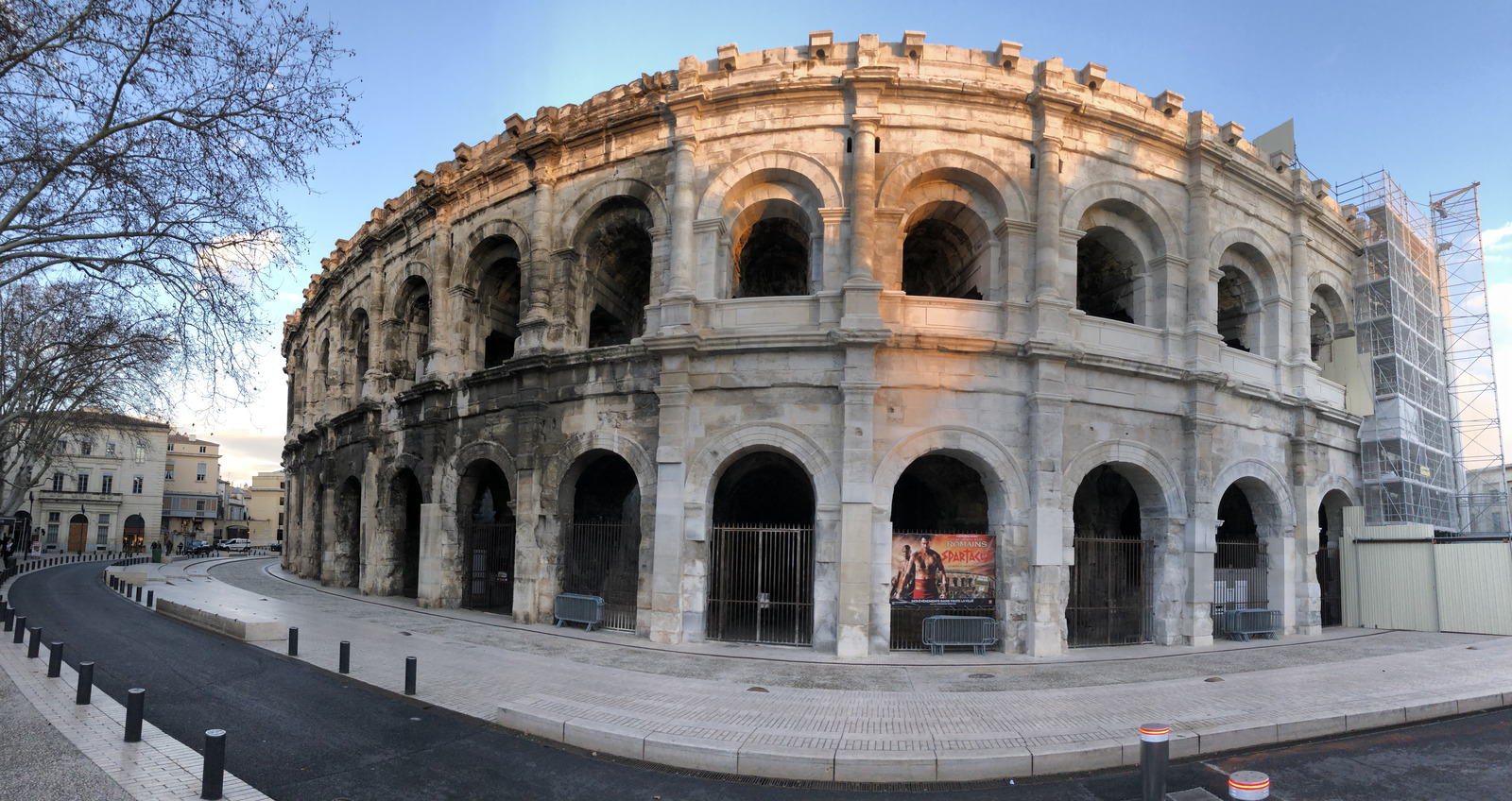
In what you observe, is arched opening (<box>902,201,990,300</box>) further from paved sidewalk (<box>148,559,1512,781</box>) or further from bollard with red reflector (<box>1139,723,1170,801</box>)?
bollard with red reflector (<box>1139,723,1170,801</box>)

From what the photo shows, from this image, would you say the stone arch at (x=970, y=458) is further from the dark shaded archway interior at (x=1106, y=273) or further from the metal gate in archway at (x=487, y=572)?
the metal gate in archway at (x=487, y=572)

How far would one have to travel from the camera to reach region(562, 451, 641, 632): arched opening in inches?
628

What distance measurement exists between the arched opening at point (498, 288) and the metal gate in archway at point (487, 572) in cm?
407

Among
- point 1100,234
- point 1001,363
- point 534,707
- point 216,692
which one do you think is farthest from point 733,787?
point 1100,234

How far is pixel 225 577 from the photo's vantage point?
26.9m

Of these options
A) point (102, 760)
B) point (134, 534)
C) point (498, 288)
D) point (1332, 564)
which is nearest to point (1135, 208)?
point (1332, 564)

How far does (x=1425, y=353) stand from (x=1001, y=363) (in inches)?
610

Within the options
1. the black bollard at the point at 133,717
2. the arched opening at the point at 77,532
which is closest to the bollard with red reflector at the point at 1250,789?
the black bollard at the point at 133,717

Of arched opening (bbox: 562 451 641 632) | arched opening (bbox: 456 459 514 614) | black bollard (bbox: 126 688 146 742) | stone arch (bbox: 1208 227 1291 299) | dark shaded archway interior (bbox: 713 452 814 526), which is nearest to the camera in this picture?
black bollard (bbox: 126 688 146 742)

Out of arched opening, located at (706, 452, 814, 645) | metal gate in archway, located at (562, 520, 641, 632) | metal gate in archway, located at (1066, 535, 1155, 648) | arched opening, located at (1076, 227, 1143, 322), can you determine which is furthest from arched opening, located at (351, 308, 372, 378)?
metal gate in archway, located at (1066, 535, 1155, 648)

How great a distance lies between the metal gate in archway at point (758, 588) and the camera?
44.7 feet

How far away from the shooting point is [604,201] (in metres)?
16.3

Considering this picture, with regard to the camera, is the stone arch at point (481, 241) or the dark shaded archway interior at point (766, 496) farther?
the dark shaded archway interior at point (766, 496)

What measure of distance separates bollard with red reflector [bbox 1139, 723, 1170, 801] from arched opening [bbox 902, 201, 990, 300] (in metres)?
10.4
